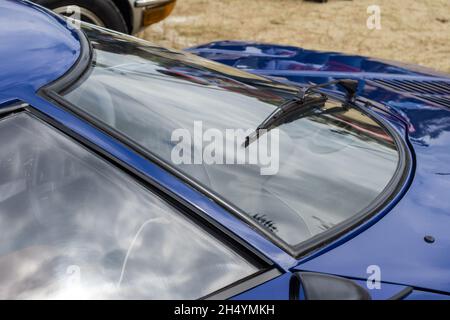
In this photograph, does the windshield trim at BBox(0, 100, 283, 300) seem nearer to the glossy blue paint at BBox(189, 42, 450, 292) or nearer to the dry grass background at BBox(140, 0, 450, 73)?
the glossy blue paint at BBox(189, 42, 450, 292)

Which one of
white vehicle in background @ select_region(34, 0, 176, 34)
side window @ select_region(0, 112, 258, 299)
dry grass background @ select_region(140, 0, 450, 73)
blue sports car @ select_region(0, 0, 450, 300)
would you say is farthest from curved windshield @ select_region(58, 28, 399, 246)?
dry grass background @ select_region(140, 0, 450, 73)

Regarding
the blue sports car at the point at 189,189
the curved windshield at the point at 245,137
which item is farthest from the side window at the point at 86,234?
the curved windshield at the point at 245,137

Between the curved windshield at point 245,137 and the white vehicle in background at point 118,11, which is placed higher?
the white vehicle in background at point 118,11

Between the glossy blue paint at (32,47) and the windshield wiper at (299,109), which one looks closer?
the glossy blue paint at (32,47)

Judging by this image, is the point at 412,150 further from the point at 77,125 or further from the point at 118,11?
the point at 118,11

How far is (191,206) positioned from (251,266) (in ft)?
0.65

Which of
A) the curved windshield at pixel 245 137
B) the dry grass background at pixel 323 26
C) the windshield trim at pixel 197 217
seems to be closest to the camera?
the windshield trim at pixel 197 217

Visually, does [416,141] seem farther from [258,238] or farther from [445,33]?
[445,33]

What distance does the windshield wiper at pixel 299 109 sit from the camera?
1.89 m

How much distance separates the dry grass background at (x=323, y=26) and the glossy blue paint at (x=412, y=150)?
2.56m

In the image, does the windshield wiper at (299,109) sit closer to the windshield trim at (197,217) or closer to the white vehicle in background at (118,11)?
the windshield trim at (197,217)

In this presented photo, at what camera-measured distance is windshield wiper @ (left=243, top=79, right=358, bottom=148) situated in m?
1.89

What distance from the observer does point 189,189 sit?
1478 millimetres
